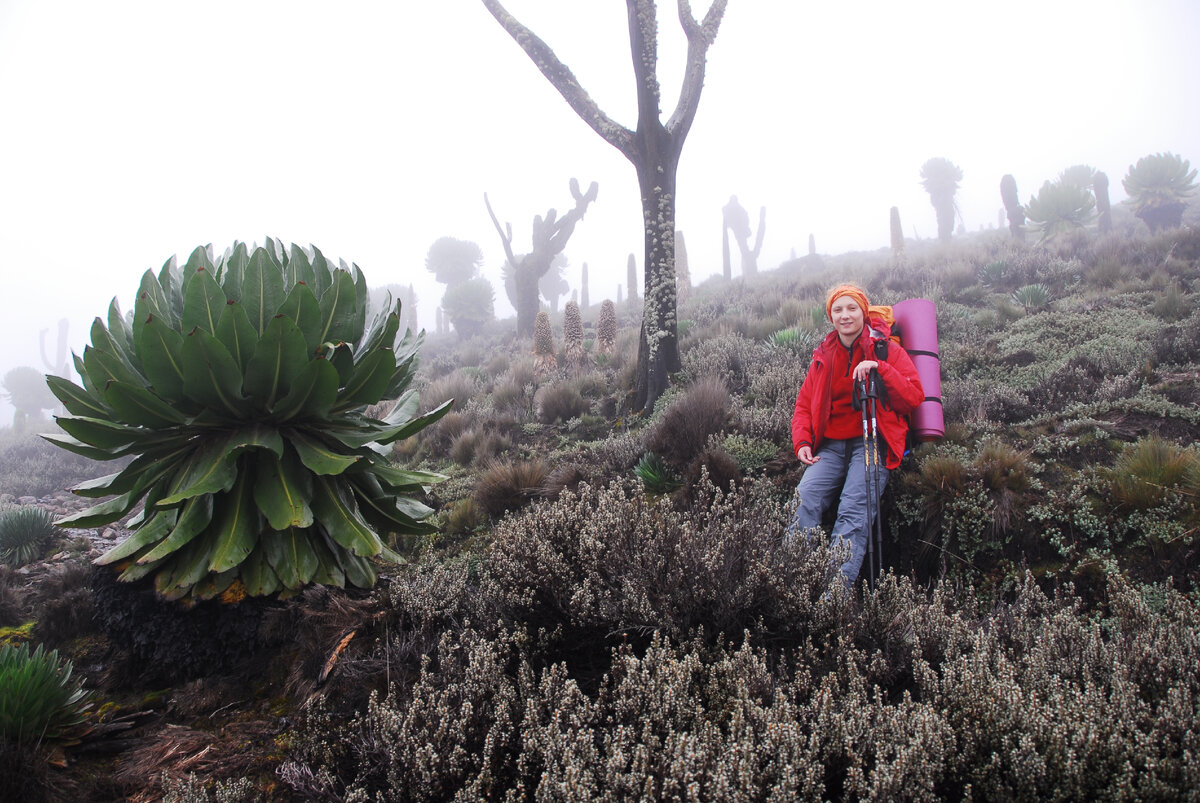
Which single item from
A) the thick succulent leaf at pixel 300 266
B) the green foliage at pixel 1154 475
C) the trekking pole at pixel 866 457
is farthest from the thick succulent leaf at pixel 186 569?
the green foliage at pixel 1154 475

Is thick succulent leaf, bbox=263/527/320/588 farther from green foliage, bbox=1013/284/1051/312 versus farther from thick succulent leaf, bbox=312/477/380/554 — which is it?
green foliage, bbox=1013/284/1051/312

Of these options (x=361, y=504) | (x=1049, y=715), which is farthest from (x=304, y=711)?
(x=1049, y=715)

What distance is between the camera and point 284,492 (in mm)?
2340

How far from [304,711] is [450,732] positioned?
30.5 inches

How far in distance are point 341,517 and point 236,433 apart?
616 millimetres

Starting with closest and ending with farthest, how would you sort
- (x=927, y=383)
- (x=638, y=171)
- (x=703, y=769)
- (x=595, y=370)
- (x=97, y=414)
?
(x=703, y=769), (x=97, y=414), (x=927, y=383), (x=638, y=171), (x=595, y=370)

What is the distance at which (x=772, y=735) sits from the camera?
1.42 metres

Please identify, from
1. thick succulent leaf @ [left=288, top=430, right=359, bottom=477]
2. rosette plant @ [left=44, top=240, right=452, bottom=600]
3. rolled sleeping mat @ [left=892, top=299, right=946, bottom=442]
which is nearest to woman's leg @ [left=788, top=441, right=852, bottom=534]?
rolled sleeping mat @ [left=892, top=299, right=946, bottom=442]

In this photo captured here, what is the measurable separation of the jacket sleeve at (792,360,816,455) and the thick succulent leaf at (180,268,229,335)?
3.24 metres

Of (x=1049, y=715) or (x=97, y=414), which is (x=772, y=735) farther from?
(x=97, y=414)

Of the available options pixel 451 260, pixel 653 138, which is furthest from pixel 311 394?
pixel 451 260

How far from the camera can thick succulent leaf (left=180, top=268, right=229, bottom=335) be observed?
7.91ft

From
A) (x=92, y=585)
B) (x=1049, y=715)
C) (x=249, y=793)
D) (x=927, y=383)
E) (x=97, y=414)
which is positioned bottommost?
(x=249, y=793)

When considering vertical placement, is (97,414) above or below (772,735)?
above
